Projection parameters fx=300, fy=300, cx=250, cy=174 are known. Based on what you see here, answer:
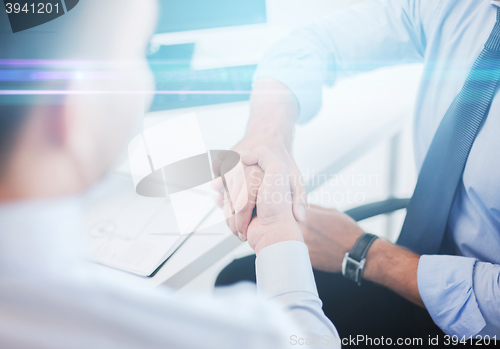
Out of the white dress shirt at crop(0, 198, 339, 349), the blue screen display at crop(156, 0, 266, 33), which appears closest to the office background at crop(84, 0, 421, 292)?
the blue screen display at crop(156, 0, 266, 33)

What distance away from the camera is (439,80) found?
50cm

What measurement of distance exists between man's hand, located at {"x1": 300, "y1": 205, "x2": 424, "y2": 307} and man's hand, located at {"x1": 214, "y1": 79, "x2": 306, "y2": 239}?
0.25 feet

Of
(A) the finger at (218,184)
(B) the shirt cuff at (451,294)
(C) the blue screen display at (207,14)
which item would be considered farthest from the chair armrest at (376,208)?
(C) the blue screen display at (207,14)

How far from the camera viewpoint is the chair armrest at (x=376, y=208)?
58 cm

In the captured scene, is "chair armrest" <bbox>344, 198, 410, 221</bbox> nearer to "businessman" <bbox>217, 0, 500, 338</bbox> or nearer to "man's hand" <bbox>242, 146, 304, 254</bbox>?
"businessman" <bbox>217, 0, 500, 338</bbox>

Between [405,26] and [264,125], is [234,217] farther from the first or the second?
[405,26]

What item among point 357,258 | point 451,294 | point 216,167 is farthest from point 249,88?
point 451,294

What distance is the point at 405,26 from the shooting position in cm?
59

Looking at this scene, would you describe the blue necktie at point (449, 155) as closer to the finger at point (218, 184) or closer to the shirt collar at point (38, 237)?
the finger at point (218, 184)

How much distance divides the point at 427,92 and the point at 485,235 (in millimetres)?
262

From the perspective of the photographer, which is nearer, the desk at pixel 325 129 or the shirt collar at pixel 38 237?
the shirt collar at pixel 38 237

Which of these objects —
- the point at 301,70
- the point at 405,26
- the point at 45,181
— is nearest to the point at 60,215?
the point at 45,181

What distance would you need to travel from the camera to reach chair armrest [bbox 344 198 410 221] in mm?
580

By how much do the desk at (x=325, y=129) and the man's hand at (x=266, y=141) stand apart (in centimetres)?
3
